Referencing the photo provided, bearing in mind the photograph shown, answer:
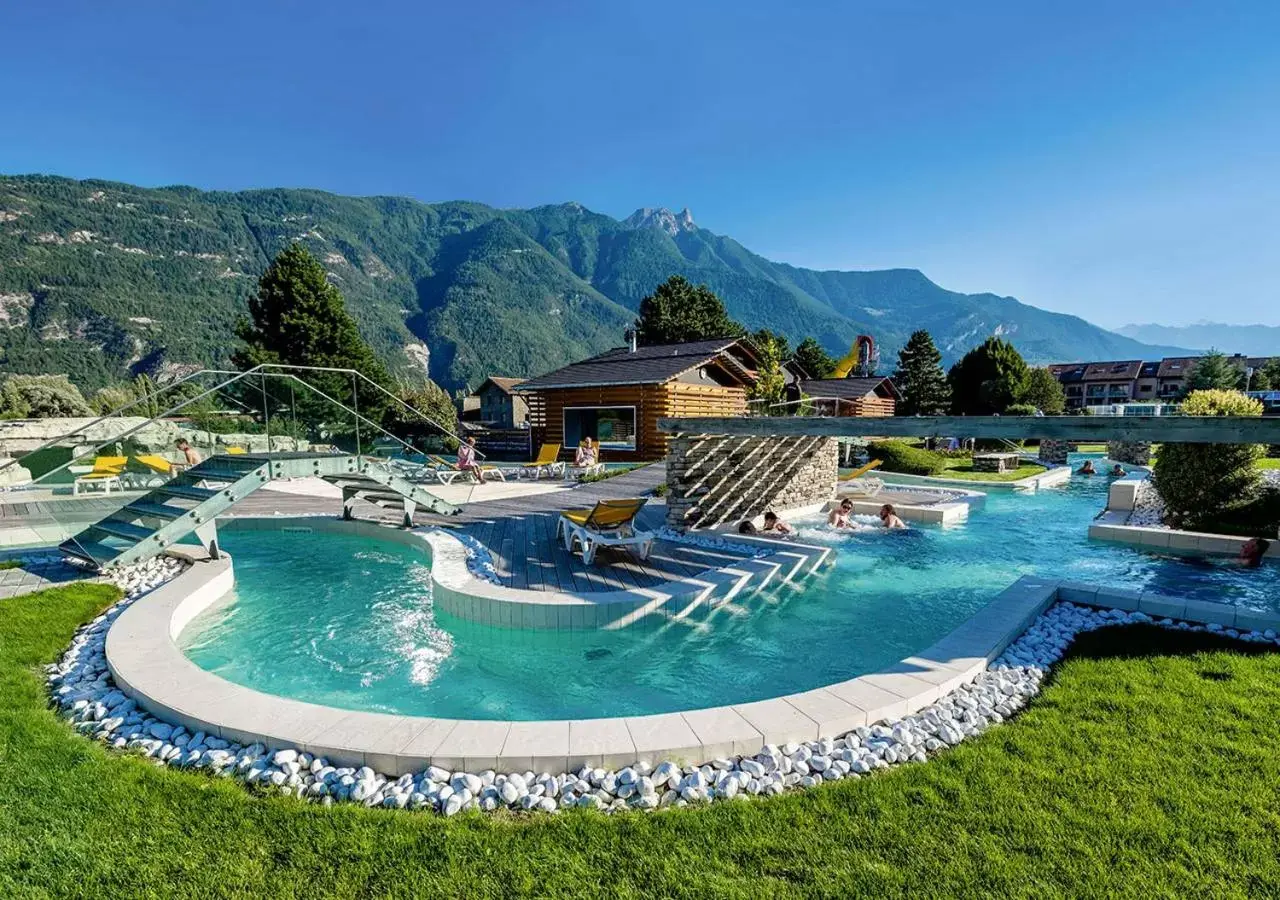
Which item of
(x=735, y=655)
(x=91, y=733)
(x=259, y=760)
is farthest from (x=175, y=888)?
(x=735, y=655)

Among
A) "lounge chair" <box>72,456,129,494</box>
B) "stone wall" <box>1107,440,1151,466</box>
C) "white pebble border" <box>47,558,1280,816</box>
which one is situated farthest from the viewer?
"stone wall" <box>1107,440,1151,466</box>

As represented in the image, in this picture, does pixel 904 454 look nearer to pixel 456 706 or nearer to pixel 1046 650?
pixel 1046 650

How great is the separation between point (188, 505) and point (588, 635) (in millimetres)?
5844

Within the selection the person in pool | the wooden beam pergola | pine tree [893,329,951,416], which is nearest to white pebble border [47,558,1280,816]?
the wooden beam pergola

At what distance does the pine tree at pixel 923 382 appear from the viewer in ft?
143

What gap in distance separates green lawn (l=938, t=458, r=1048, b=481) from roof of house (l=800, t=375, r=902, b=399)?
11.0 metres

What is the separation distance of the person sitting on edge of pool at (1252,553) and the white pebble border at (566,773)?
684 centimetres

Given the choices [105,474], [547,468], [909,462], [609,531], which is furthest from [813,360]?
[105,474]

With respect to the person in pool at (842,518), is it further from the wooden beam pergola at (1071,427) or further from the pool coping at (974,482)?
the pool coping at (974,482)

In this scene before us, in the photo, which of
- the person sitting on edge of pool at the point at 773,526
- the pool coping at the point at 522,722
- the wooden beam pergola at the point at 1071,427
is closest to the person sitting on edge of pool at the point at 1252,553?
the wooden beam pergola at the point at 1071,427

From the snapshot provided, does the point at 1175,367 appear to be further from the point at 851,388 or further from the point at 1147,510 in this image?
the point at 1147,510

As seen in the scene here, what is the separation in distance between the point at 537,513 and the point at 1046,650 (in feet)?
28.9

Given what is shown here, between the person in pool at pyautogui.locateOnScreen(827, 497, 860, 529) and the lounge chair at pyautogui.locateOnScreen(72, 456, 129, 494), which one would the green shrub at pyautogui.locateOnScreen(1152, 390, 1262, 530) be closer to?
the person in pool at pyautogui.locateOnScreen(827, 497, 860, 529)

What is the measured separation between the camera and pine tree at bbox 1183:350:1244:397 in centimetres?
4590
